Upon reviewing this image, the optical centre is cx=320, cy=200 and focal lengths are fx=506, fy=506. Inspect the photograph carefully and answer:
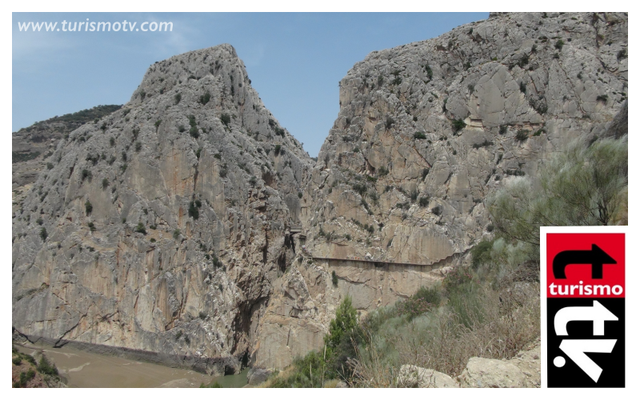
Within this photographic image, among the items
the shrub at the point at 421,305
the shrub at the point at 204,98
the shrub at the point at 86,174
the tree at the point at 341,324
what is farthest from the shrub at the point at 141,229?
the shrub at the point at 421,305

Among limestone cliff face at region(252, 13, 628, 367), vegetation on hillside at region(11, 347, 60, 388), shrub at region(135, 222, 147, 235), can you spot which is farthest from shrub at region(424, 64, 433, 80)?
vegetation on hillside at region(11, 347, 60, 388)

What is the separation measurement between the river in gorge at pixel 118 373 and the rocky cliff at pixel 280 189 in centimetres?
A: 119

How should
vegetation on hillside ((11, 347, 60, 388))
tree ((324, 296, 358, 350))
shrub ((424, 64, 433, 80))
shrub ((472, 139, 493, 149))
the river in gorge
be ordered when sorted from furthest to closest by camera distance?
1. the river in gorge
2. shrub ((424, 64, 433, 80))
3. shrub ((472, 139, 493, 149))
4. tree ((324, 296, 358, 350))
5. vegetation on hillside ((11, 347, 60, 388))

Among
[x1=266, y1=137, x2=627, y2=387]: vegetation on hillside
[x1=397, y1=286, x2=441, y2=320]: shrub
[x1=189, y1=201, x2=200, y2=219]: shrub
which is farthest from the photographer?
[x1=189, y1=201, x2=200, y2=219]: shrub

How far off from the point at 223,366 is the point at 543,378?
85.1 ft

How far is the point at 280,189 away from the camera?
3988cm

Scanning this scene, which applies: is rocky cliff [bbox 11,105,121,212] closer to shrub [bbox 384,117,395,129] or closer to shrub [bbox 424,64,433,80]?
shrub [bbox 384,117,395,129]

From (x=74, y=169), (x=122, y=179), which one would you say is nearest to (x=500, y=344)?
(x=122, y=179)

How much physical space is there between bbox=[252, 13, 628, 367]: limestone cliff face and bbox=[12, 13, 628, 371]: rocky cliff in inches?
3.2

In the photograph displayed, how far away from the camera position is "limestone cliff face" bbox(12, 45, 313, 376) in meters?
33.3

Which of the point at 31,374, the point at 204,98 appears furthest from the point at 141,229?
the point at 31,374

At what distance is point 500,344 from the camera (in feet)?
30.8

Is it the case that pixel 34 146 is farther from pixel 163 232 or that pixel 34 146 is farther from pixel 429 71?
pixel 429 71

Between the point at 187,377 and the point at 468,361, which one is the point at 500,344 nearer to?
the point at 468,361
